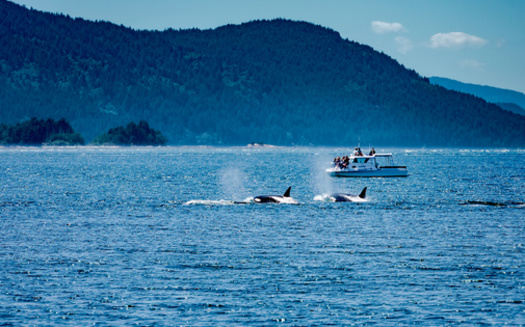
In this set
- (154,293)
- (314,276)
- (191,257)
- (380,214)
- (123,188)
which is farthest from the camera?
(123,188)

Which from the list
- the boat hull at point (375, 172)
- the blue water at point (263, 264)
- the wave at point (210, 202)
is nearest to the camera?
the blue water at point (263, 264)

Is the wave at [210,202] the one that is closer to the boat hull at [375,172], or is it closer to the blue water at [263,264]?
the blue water at [263,264]

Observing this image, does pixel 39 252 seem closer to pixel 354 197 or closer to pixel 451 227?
pixel 451 227

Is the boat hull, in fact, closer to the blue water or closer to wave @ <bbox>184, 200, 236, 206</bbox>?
the blue water

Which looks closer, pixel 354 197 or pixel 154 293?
pixel 154 293

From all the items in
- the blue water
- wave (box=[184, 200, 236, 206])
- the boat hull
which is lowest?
the blue water

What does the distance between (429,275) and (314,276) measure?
524 centimetres

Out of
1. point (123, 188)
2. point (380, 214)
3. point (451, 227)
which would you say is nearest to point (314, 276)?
point (451, 227)

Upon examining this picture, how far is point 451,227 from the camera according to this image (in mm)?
57312

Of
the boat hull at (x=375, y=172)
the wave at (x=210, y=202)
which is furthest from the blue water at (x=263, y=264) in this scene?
the boat hull at (x=375, y=172)

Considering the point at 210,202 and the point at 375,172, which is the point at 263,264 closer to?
the point at 210,202

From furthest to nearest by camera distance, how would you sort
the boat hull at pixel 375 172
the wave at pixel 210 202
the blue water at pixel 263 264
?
the boat hull at pixel 375 172 → the wave at pixel 210 202 → the blue water at pixel 263 264

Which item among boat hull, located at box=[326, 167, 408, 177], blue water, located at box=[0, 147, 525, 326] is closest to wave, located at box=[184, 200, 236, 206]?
blue water, located at box=[0, 147, 525, 326]

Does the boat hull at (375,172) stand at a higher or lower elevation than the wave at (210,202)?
higher
